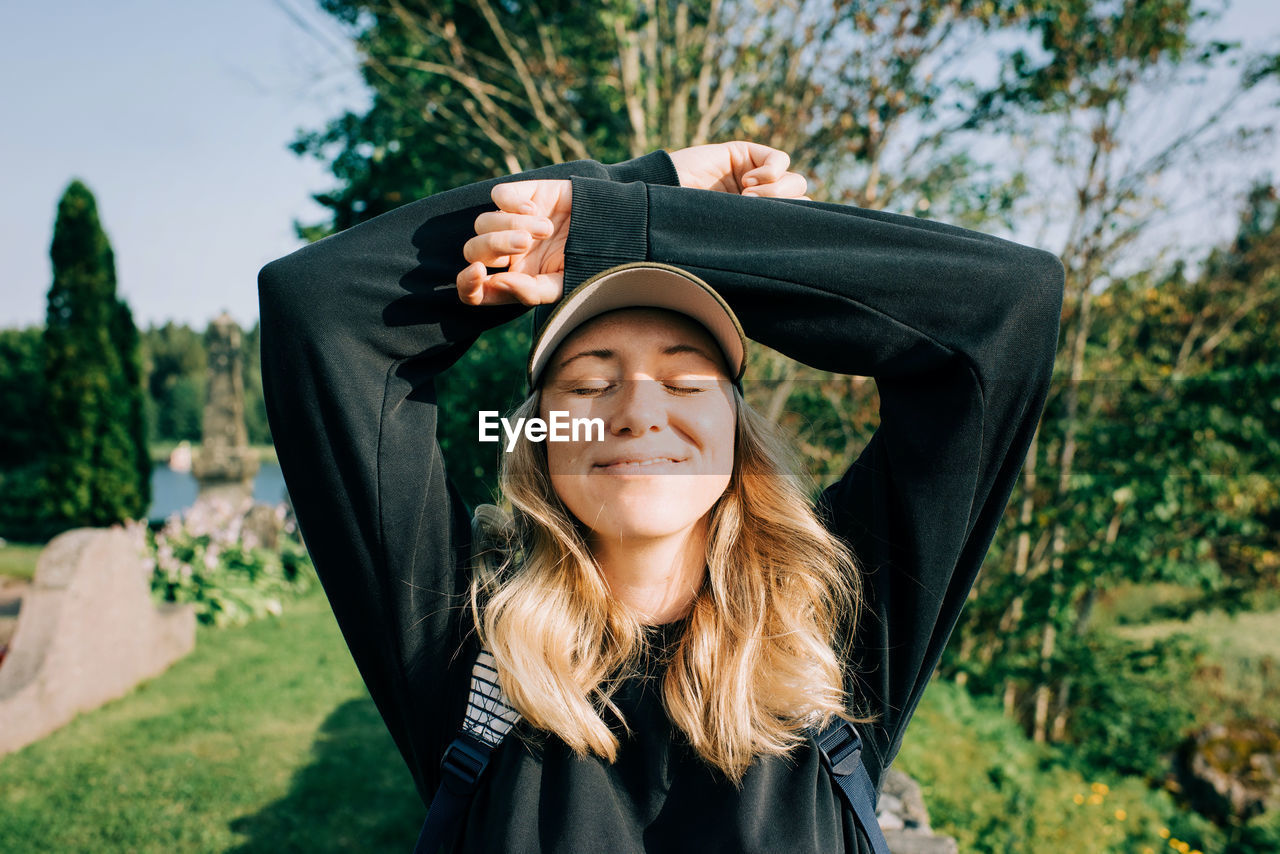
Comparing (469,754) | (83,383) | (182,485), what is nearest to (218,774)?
(469,754)

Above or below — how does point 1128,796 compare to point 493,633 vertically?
below

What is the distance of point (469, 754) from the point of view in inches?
47.9

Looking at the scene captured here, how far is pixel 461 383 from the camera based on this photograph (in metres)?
4.12

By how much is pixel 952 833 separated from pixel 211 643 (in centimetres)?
571

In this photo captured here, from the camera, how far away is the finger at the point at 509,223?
115cm

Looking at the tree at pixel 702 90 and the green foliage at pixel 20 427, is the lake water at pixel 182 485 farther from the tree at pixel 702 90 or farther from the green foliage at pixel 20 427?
the tree at pixel 702 90

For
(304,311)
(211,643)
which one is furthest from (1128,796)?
(211,643)

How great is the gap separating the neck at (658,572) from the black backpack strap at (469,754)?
265mm

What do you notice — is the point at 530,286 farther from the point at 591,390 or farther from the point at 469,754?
the point at 469,754

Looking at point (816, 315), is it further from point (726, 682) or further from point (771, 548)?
point (726, 682)

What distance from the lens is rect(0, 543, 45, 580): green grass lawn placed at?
34.3 ft

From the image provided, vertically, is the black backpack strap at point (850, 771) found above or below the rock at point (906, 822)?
above

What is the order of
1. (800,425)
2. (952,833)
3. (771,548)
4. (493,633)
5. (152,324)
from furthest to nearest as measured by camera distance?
(152,324), (800,425), (952,833), (771,548), (493,633)

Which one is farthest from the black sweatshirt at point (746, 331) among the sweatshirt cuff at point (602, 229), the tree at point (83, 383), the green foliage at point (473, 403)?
the tree at point (83, 383)
